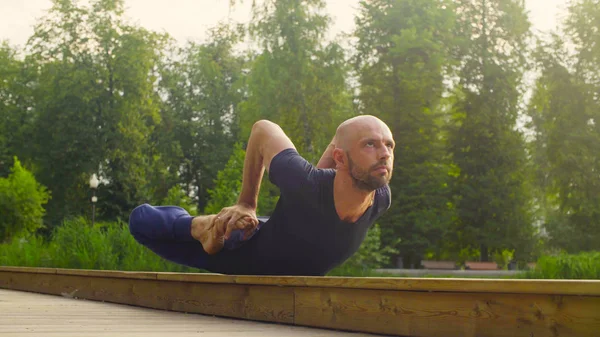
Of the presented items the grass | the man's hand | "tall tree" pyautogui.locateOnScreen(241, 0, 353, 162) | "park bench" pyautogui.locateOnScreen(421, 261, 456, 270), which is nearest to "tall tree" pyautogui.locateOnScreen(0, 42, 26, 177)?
"tall tree" pyautogui.locateOnScreen(241, 0, 353, 162)

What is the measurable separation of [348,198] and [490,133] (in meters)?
31.6

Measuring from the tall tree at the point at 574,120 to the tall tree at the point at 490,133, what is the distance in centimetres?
134

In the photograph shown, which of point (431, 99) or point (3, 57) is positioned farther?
point (3, 57)

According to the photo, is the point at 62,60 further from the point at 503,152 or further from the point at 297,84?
the point at 503,152

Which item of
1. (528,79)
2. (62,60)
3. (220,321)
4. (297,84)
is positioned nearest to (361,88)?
(297,84)

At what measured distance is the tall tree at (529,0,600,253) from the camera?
34.0 metres

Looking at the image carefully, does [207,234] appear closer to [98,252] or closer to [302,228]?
[302,228]

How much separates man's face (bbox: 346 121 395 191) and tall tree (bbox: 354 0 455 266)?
2712 cm

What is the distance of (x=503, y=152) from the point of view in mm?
34375

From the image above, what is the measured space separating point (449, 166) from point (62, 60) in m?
20.3

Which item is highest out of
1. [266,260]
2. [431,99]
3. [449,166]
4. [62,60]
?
[62,60]

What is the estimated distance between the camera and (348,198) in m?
4.07

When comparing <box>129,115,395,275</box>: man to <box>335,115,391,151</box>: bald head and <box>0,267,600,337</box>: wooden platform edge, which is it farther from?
<box>0,267,600,337</box>: wooden platform edge

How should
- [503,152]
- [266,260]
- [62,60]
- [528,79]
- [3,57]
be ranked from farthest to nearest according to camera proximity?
[3,57], [62,60], [528,79], [503,152], [266,260]
